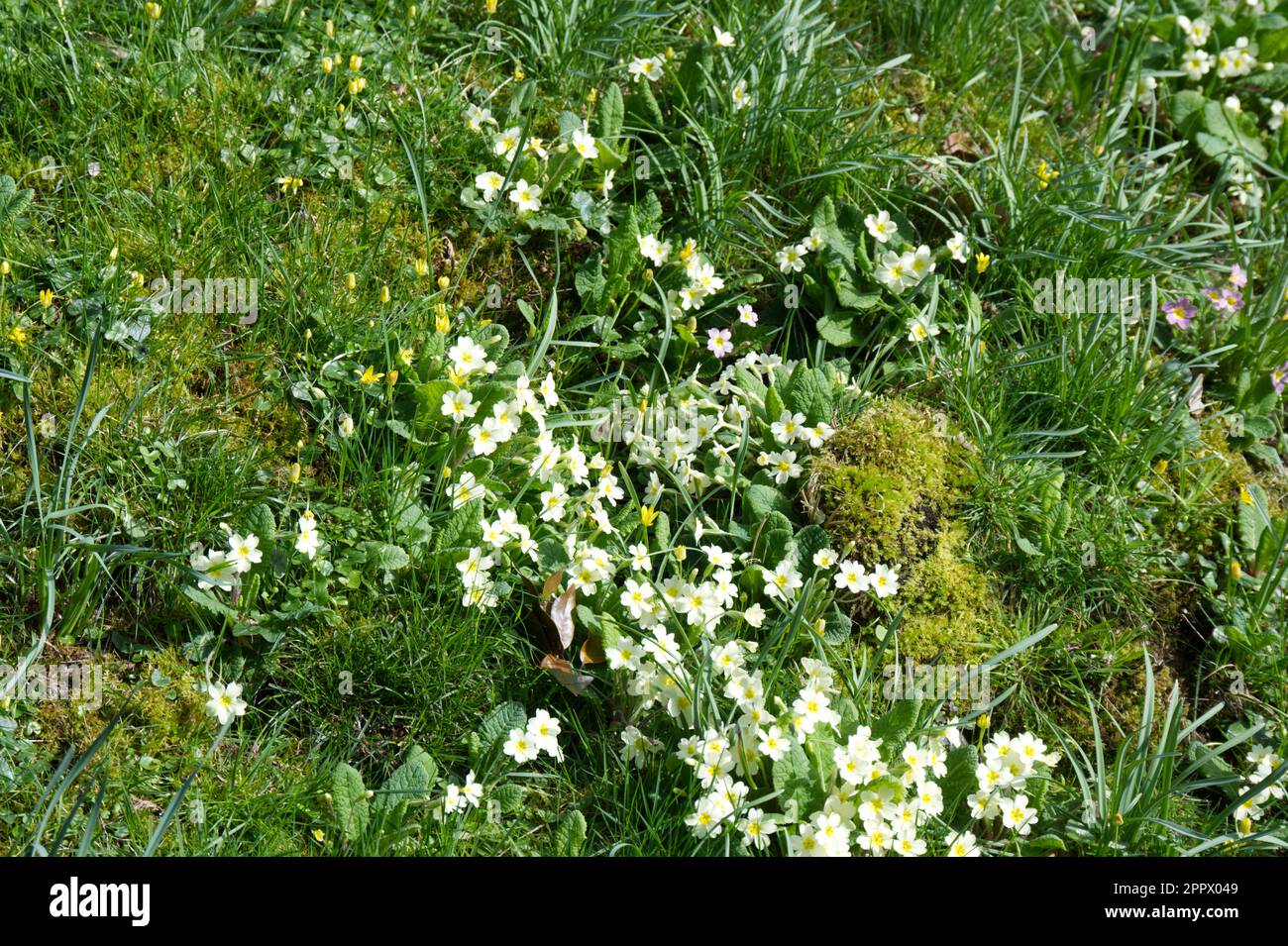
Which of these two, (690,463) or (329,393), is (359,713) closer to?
(329,393)

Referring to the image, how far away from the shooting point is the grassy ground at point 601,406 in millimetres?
2730

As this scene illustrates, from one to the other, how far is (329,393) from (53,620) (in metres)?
0.87

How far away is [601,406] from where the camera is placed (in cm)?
338

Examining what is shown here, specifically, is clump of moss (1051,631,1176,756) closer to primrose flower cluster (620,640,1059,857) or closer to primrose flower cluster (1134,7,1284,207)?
primrose flower cluster (620,640,1059,857)

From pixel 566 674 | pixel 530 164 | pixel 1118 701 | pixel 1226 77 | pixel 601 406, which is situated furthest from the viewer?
pixel 1226 77

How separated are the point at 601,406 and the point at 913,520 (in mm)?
949

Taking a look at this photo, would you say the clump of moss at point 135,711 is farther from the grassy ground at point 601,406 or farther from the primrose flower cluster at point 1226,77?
the primrose flower cluster at point 1226,77

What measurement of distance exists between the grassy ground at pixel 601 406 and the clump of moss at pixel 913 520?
0.05 feet

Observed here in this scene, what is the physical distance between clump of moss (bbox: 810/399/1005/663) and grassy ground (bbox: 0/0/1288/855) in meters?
0.01

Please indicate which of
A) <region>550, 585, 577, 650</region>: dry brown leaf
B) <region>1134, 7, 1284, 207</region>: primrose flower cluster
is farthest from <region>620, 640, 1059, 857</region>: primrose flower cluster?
<region>1134, 7, 1284, 207</region>: primrose flower cluster

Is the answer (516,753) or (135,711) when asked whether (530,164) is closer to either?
(516,753)

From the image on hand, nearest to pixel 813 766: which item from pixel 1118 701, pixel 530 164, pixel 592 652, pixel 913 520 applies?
pixel 592 652

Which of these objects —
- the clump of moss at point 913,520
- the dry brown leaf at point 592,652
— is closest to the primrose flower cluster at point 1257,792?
the clump of moss at point 913,520
